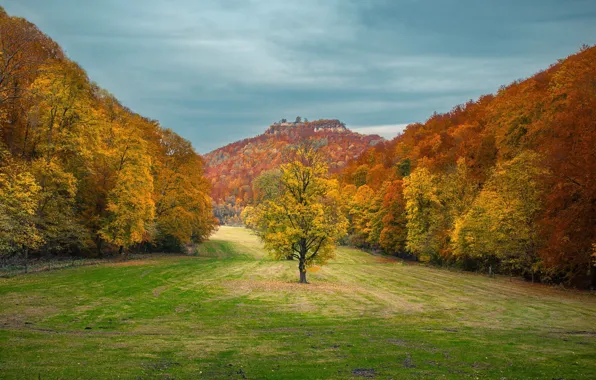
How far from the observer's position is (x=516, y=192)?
38.9 m

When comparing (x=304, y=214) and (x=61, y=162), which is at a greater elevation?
(x=61, y=162)

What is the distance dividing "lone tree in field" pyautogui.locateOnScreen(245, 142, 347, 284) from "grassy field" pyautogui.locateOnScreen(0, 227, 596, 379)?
11.2ft

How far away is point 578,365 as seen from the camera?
12508 mm

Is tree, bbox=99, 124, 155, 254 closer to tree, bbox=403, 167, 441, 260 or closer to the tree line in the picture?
the tree line

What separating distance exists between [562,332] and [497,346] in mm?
5799

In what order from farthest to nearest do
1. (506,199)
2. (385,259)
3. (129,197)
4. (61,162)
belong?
1. (385,259)
2. (129,197)
3. (506,199)
4. (61,162)

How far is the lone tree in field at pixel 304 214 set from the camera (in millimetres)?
33562

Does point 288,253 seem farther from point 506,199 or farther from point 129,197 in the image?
point 506,199

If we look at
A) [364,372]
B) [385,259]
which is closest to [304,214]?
[364,372]

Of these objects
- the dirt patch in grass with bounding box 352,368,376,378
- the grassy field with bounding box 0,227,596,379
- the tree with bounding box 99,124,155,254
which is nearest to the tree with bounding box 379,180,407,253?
the grassy field with bounding box 0,227,596,379

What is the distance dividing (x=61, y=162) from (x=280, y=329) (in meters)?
30.3

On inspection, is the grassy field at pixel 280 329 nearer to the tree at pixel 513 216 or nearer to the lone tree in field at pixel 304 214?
the lone tree in field at pixel 304 214

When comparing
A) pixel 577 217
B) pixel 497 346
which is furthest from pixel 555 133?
pixel 497 346

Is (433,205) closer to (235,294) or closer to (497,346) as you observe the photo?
(235,294)
